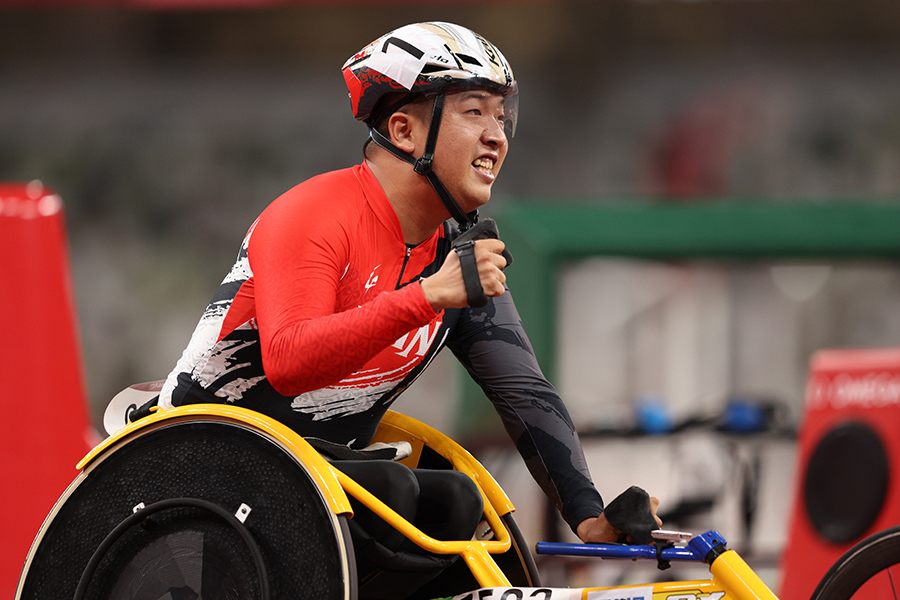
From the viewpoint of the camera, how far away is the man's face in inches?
83.2

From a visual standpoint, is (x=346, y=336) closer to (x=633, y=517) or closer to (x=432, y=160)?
(x=432, y=160)

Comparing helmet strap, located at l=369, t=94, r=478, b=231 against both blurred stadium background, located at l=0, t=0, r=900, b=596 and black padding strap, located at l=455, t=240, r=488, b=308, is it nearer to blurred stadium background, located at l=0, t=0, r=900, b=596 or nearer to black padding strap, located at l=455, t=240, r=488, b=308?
black padding strap, located at l=455, t=240, r=488, b=308

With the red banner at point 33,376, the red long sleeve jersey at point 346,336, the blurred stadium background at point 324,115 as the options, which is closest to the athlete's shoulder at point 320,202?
the red long sleeve jersey at point 346,336

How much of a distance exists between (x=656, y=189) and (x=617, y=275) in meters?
4.95

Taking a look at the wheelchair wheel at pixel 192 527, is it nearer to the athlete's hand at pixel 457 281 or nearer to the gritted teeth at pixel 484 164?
the athlete's hand at pixel 457 281

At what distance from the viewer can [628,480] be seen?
5.84 m

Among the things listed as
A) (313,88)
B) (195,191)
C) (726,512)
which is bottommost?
(726,512)

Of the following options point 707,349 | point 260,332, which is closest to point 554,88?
point 707,349

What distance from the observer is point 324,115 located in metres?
12.0

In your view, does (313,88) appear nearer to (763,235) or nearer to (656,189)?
(656,189)

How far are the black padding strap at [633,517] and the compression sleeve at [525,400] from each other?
0.19 metres

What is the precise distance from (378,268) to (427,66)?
42 centimetres

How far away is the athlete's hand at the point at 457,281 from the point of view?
1826mm

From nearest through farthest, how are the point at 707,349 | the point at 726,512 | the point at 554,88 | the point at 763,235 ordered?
the point at 726,512 → the point at 763,235 → the point at 707,349 → the point at 554,88
